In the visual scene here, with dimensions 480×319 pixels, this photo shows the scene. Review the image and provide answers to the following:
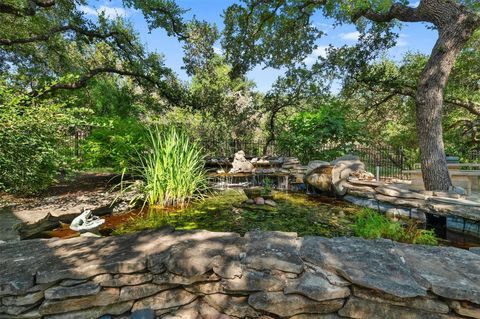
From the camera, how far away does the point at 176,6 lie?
676 centimetres

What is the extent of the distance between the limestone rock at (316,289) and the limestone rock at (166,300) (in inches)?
25.3

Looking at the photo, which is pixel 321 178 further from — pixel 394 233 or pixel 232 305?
pixel 232 305

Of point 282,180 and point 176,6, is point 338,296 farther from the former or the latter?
point 176,6

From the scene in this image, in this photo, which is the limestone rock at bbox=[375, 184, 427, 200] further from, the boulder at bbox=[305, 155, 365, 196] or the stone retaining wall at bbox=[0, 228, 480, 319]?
the stone retaining wall at bbox=[0, 228, 480, 319]

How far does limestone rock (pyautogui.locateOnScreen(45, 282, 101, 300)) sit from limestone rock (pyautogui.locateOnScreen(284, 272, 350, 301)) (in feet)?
3.75

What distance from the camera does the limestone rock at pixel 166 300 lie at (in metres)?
1.55

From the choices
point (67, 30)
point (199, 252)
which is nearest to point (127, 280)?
point (199, 252)

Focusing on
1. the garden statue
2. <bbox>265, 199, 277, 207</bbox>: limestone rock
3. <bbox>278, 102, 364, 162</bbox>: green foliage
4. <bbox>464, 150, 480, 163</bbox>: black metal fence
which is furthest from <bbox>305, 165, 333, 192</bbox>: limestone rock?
<bbox>464, 150, 480, 163</bbox>: black metal fence

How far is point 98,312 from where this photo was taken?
1.51m

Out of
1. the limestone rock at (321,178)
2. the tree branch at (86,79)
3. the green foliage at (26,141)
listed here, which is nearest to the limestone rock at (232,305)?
the green foliage at (26,141)

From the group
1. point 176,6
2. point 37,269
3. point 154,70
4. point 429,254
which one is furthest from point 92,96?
point 429,254

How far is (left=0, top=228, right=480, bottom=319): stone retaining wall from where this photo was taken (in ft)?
4.47

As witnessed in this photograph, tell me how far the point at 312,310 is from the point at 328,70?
9348 mm

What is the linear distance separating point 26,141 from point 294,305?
337cm
